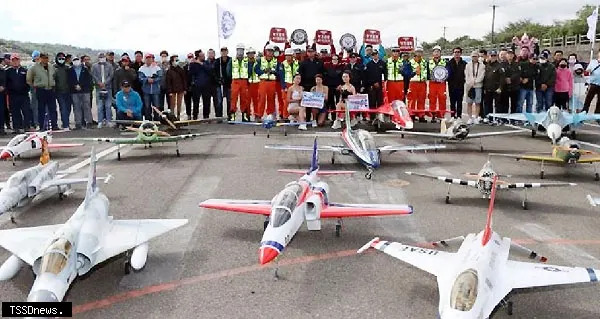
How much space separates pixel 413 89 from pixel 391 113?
11.6ft

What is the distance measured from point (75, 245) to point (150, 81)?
14428 mm

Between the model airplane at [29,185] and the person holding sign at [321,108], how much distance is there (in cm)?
1041

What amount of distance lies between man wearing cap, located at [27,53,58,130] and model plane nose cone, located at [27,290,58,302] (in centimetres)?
1529

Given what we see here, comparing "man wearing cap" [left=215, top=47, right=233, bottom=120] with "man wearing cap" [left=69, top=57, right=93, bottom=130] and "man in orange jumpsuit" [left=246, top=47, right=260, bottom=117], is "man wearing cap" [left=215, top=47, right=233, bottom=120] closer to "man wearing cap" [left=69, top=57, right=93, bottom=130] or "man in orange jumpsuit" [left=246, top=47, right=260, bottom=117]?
"man in orange jumpsuit" [left=246, top=47, right=260, bottom=117]

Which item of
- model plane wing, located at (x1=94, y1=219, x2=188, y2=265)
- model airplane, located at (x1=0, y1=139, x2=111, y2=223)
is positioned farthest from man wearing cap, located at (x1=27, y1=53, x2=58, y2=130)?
model plane wing, located at (x1=94, y1=219, x2=188, y2=265)

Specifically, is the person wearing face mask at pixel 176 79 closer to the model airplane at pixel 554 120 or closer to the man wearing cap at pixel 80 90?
the man wearing cap at pixel 80 90

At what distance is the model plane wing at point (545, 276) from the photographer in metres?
6.61

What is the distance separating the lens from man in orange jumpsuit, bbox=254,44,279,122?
21.7 meters

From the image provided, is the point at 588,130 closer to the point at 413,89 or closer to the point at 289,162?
the point at 413,89

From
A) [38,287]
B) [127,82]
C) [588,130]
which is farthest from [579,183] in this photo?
[127,82]

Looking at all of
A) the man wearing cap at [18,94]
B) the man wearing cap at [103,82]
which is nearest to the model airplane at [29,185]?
the man wearing cap at [18,94]

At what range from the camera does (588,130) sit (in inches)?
811

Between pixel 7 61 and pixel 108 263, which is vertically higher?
pixel 7 61

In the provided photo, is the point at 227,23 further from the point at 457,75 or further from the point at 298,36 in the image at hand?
the point at 457,75
